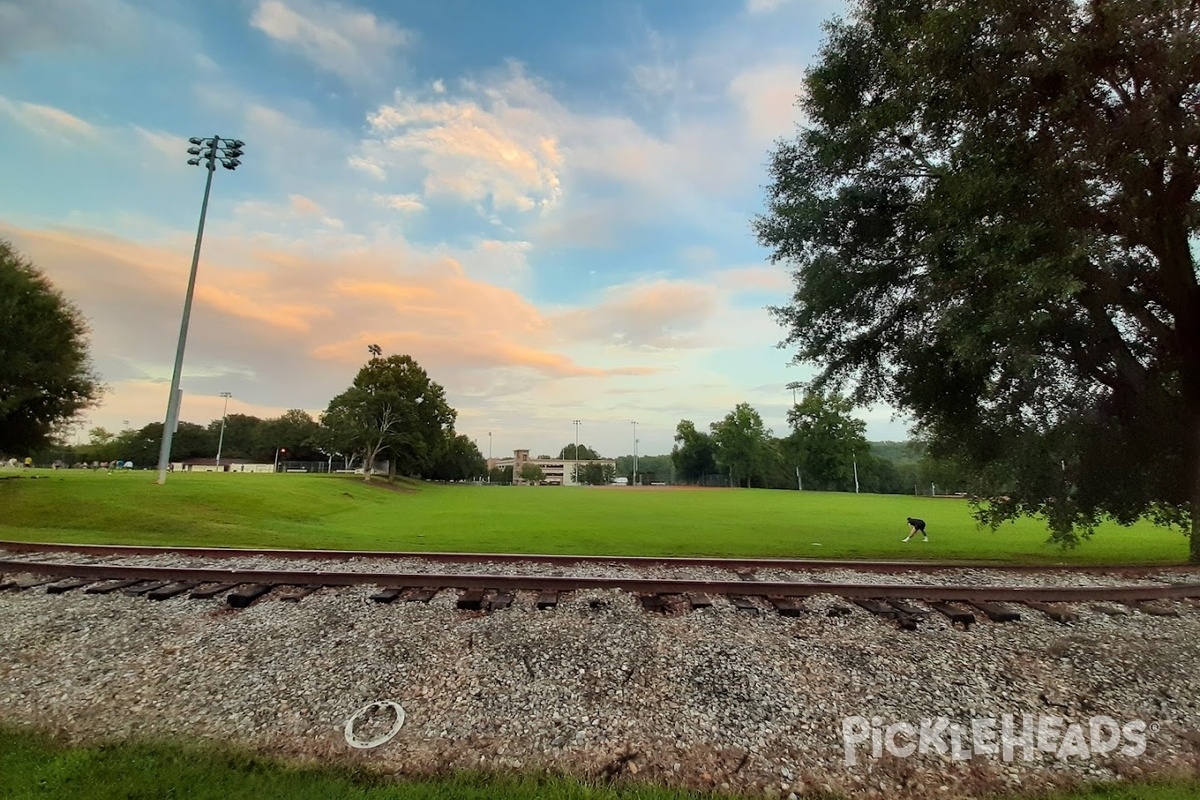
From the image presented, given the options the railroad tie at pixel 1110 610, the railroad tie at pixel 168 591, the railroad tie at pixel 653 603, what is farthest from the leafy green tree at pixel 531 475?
the railroad tie at pixel 1110 610

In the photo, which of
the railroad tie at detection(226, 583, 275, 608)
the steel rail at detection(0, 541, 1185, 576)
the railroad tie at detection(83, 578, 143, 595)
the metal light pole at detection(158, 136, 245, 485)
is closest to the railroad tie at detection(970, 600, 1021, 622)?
the steel rail at detection(0, 541, 1185, 576)

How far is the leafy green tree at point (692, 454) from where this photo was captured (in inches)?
5305

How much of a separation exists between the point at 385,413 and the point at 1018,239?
66.7 metres

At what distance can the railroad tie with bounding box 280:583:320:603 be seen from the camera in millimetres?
→ 6801

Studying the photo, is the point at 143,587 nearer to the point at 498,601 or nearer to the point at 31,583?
the point at 31,583

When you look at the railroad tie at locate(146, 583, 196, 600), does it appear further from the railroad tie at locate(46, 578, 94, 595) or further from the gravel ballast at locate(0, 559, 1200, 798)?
the railroad tie at locate(46, 578, 94, 595)

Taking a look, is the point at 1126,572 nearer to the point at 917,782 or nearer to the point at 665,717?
the point at 917,782

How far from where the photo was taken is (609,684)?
16.2 ft

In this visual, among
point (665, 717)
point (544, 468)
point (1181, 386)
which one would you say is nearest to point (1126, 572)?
point (1181, 386)

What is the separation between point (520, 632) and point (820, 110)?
45.8ft

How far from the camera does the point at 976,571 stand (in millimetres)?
10234

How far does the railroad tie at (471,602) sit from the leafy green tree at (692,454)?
12745 centimetres

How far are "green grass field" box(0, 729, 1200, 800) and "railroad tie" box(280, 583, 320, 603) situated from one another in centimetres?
271

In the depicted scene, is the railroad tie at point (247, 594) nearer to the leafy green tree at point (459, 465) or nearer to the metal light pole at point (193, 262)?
the metal light pole at point (193, 262)
